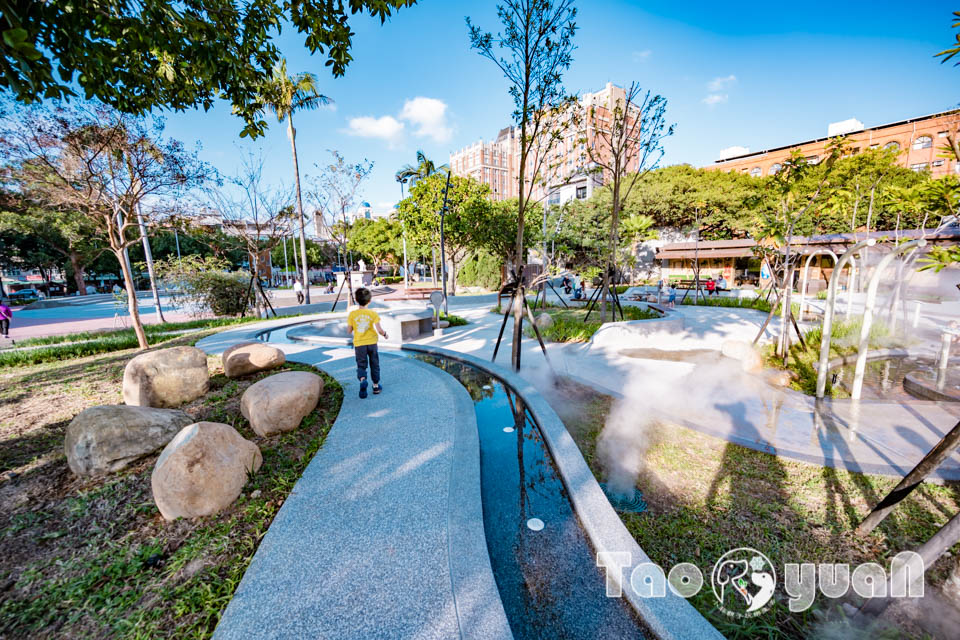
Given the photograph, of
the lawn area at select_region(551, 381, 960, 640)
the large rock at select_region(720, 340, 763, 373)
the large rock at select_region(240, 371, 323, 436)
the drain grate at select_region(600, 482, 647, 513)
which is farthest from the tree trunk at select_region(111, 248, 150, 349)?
the large rock at select_region(720, 340, 763, 373)

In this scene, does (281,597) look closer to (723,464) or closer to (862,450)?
(723,464)

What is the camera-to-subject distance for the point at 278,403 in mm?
4172

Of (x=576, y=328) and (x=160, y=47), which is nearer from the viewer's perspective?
(x=160, y=47)

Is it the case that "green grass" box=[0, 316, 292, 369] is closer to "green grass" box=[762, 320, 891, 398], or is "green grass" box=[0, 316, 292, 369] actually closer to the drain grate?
the drain grate

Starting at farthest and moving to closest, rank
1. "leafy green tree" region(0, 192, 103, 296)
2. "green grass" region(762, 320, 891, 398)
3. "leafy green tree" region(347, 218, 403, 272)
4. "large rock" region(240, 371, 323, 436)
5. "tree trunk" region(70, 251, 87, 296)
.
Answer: "leafy green tree" region(347, 218, 403, 272) < "tree trunk" region(70, 251, 87, 296) < "leafy green tree" region(0, 192, 103, 296) < "green grass" region(762, 320, 891, 398) < "large rock" region(240, 371, 323, 436)

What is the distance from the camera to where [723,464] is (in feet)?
11.9

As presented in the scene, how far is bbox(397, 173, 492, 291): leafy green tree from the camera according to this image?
23719 millimetres

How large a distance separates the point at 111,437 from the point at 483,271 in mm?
28889

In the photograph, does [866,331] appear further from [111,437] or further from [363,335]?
[111,437]

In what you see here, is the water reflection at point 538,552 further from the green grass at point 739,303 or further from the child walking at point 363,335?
the green grass at point 739,303

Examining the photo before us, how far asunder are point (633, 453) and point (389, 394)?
3368 millimetres

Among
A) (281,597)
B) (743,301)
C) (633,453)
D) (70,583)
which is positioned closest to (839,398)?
(633,453)

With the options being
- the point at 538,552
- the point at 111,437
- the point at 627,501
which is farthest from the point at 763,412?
the point at 111,437

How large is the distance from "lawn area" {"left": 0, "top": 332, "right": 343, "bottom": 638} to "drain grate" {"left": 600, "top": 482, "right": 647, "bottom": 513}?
9.19 feet
